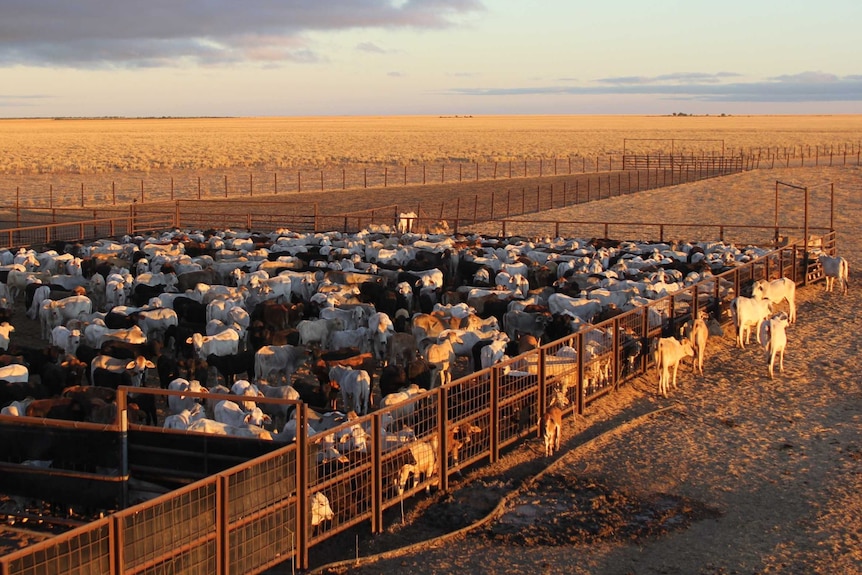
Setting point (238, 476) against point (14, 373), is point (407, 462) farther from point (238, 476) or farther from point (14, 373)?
point (14, 373)

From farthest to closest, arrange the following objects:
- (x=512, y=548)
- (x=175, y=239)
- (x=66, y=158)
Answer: (x=66, y=158), (x=175, y=239), (x=512, y=548)

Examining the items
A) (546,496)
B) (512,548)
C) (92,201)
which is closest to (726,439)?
(546,496)

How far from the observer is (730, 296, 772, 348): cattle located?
16.8 m

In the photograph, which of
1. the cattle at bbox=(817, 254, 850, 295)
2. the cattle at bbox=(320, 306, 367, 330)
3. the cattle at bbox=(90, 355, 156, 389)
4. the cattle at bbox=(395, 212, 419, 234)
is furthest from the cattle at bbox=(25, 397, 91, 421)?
the cattle at bbox=(395, 212, 419, 234)

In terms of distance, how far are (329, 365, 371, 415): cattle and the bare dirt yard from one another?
2.35 meters

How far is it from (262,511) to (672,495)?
446 cm

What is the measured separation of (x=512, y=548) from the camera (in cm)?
895

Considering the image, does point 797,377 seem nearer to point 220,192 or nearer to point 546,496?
point 546,496

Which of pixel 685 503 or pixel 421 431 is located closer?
pixel 685 503

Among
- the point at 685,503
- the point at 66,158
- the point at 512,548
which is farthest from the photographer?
the point at 66,158

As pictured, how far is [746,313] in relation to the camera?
55.5 feet

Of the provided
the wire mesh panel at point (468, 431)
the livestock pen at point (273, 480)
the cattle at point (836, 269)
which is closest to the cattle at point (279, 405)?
the livestock pen at point (273, 480)

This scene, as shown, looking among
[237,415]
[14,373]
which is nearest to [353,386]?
[237,415]

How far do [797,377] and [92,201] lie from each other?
36.4m
